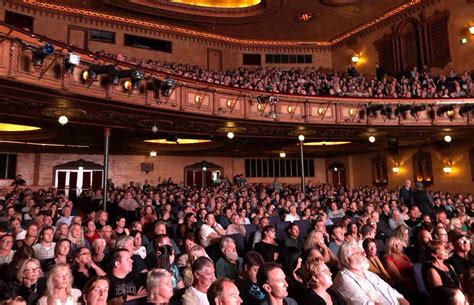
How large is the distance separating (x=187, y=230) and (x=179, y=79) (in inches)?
185

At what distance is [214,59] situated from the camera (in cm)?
1838

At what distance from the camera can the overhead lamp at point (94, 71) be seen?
7355 millimetres

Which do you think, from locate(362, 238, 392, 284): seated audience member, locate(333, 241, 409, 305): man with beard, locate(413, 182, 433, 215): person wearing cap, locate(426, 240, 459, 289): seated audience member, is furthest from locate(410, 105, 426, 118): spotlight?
locate(333, 241, 409, 305): man with beard

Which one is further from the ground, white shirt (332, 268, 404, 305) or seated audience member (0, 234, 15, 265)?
seated audience member (0, 234, 15, 265)

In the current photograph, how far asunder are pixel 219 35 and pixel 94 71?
11991 millimetres

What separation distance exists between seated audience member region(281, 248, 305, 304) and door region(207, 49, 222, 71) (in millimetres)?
14929

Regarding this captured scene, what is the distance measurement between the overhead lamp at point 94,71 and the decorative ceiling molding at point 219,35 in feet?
30.2

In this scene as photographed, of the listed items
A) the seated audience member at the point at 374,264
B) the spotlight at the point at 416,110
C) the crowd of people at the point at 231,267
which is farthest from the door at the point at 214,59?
the seated audience member at the point at 374,264

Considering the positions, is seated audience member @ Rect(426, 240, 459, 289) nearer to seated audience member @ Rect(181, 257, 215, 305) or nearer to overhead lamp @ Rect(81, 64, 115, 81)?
seated audience member @ Rect(181, 257, 215, 305)

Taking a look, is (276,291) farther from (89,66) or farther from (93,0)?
(93,0)

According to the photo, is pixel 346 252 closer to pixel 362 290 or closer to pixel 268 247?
pixel 362 290

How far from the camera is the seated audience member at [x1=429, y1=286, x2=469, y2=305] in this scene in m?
2.31

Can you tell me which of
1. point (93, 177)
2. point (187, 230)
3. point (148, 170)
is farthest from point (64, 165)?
point (187, 230)

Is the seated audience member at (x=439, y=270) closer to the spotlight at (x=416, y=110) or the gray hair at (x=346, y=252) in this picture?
the gray hair at (x=346, y=252)
